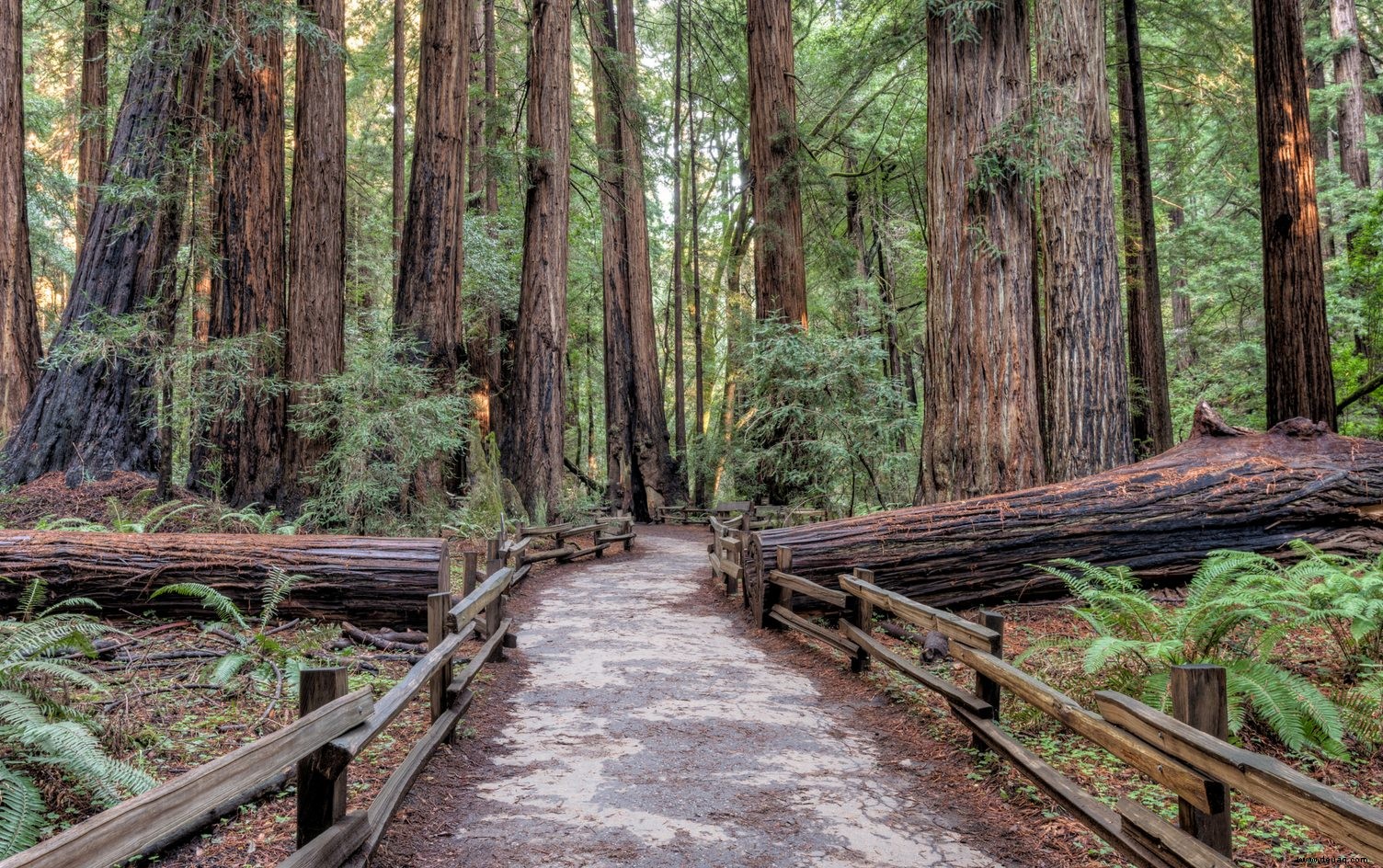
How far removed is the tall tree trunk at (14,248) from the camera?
11.4 metres

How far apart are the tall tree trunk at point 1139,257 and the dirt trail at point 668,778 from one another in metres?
10.4

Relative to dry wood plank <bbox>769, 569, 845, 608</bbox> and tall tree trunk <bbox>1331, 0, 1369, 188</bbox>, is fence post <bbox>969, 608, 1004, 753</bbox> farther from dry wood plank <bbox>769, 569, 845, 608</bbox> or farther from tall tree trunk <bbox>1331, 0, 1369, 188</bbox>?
tall tree trunk <bbox>1331, 0, 1369, 188</bbox>

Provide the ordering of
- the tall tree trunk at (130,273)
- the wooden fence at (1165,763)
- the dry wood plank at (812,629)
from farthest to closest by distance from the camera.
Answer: the tall tree trunk at (130,273)
the dry wood plank at (812,629)
the wooden fence at (1165,763)

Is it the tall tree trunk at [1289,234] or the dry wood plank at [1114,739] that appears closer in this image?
the dry wood plank at [1114,739]

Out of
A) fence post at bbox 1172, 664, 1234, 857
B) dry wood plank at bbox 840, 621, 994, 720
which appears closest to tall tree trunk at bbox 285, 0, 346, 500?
dry wood plank at bbox 840, 621, 994, 720

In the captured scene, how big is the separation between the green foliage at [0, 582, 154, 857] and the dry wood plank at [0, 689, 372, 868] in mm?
863

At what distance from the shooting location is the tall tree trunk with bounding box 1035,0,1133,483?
9250 millimetres

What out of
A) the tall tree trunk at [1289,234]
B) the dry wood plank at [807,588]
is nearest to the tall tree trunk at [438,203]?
the dry wood plank at [807,588]

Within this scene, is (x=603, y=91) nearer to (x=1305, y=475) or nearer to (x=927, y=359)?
(x=927, y=359)

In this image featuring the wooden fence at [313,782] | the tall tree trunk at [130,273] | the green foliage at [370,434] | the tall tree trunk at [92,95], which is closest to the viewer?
the wooden fence at [313,782]

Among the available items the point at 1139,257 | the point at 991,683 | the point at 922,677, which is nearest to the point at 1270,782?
the point at 991,683

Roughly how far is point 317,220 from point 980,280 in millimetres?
9482

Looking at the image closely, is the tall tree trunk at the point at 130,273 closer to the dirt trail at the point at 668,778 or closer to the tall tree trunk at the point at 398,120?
the dirt trail at the point at 668,778

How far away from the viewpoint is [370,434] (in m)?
10.4
